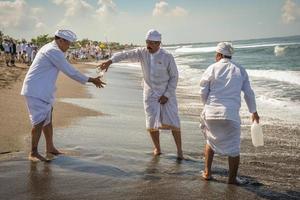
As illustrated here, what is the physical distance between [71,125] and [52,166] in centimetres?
309

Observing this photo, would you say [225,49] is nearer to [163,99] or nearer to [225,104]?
[225,104]

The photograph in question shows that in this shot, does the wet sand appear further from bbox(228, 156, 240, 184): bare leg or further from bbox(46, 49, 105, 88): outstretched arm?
bbox(46, 49, 105, 88): outstretched arm

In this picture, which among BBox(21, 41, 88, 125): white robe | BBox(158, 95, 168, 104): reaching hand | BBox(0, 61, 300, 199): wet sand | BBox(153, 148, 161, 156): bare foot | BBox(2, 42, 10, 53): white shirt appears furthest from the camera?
BBox(2, 42, 10, 53): white shirt

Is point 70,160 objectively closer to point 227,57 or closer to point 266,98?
point 227,57

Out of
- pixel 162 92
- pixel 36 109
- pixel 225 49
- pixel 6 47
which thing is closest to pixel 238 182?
pixel 225 49

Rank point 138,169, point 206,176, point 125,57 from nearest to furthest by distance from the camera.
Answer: point 206,176 → point 138,169 → point 125,57

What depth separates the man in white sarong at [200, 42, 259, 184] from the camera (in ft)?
15.7

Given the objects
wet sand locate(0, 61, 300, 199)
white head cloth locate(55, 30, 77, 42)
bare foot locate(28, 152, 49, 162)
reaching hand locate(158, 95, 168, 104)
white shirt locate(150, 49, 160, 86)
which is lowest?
wet sand locate(0, 61, 300, 199)

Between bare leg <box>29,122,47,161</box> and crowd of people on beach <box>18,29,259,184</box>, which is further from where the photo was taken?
bare leg <box>29,122,47,161</box>

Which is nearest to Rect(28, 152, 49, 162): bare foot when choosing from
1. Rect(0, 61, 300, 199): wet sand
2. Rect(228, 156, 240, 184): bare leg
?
Rect(0, 61, 300, 199): wet sand

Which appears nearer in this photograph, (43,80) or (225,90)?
(225,90)

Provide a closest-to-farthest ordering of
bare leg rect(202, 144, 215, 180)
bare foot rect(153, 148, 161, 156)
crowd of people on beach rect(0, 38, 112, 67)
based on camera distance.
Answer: bare leg rect(202, 144, 215, 180), bare foot rect(153, 148, 161, 156), crowd of people on beach rect(0, 38, 112, 67)

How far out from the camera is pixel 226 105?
15.7 feet

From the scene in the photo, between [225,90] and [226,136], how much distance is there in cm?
54
